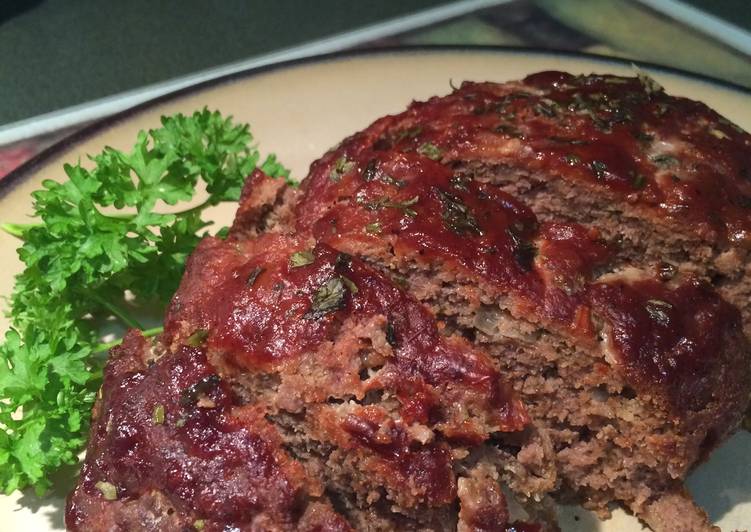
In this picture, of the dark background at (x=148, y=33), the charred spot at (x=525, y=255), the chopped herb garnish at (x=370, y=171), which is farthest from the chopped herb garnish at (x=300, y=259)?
the dark background at (x=148, y=33)

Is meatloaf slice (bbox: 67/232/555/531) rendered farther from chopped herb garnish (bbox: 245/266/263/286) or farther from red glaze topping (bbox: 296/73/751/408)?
red glaze topping (bbox: 296/73/751/408)

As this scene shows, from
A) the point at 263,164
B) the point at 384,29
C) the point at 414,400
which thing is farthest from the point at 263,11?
the point at 414,400

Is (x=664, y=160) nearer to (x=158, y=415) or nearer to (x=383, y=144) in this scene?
(x=383, y=144)

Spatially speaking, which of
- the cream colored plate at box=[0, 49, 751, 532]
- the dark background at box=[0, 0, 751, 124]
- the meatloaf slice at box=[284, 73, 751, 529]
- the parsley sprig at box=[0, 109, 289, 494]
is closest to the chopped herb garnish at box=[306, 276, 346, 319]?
the meatloaf slice at box=[284, 73, 751, 529]

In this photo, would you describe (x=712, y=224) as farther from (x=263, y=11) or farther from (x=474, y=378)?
(x=263, y=11)

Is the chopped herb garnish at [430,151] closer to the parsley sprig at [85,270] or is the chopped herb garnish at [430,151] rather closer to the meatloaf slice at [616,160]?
the meatloaf slice at [616,160]

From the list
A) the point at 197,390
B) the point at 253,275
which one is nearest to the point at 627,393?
the point at 253,275
